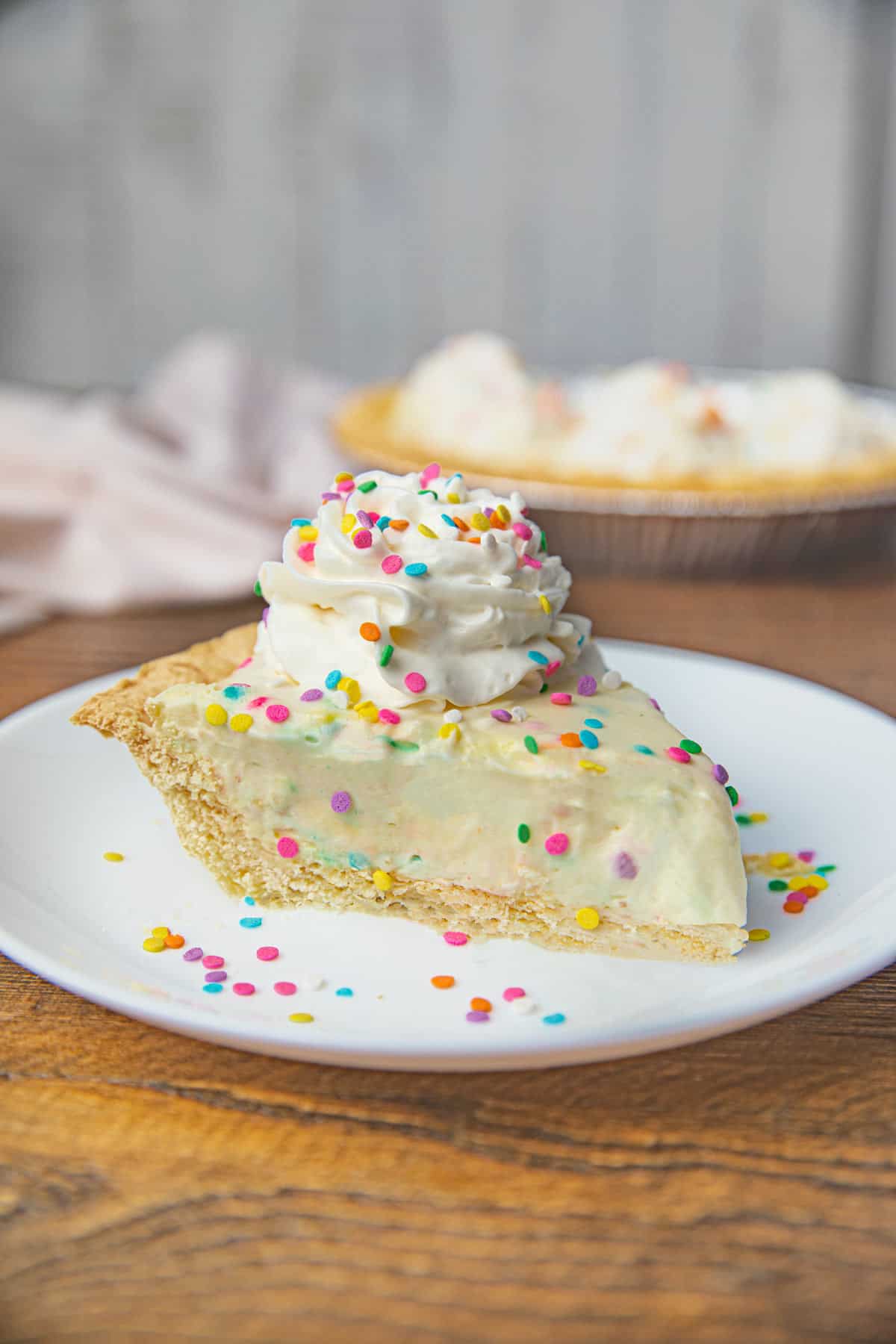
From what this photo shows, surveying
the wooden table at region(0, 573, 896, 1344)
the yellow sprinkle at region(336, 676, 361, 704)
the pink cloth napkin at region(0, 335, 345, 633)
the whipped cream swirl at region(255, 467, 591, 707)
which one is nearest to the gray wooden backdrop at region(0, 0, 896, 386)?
the pink cloth napkin at region(0, 335, 345, 633)

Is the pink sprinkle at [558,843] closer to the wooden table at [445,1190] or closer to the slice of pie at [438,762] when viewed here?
the slice of pie at [438,762]

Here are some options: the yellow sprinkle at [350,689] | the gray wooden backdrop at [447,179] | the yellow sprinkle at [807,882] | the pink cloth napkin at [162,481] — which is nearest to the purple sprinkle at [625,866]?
the yellow sprinkle at [807,882]

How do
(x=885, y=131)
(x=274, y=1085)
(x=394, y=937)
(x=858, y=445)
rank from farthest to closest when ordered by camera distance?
(x=885, y=131) < (x=858, y=445) < (x=394, y=937) < (x=274, y=1085)

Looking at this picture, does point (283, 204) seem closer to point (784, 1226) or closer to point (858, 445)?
point (858, 445)

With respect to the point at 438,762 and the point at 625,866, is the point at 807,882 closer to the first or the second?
the point at 625,866

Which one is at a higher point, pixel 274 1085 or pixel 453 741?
pixel 453 741

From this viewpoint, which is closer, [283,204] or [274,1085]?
[274,1085]

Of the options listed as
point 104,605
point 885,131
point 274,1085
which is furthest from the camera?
point 885,131

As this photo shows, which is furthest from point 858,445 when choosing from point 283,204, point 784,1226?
point 283,204
